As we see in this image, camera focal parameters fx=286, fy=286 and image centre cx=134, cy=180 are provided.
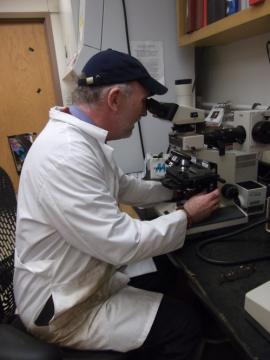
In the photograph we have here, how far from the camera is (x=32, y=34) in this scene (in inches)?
107

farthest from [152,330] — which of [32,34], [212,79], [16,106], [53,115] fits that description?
[32,34]

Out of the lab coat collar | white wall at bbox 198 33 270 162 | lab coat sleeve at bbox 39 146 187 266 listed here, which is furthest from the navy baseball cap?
white wall at bbox 198 33 270 162

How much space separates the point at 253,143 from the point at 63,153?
79 cm

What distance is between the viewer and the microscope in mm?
1078

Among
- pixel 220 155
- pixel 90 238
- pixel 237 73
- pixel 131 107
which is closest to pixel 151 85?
pixel 131 107

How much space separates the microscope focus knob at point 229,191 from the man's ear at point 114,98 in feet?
1.70

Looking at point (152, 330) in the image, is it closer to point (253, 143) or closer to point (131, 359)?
point (131, 359)

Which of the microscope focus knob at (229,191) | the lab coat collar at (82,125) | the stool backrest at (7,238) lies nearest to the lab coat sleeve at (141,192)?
the microscope focus knob at (229,191)

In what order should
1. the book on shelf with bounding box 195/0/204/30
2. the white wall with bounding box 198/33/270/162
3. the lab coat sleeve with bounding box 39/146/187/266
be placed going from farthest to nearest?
the white wall with bounding box 198/33/270/162 < the book on shelf with bounding box 195/0/204/30 < the lab coat sleeve with bounding box 39/146/187/266

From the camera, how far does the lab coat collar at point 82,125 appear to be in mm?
909

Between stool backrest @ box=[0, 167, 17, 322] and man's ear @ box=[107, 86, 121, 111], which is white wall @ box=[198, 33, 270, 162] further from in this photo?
stool backrest @ box=[0, 167, 17, 322]

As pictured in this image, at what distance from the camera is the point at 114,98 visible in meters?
0.93

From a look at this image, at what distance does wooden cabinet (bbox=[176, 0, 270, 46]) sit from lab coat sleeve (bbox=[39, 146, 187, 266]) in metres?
0.86

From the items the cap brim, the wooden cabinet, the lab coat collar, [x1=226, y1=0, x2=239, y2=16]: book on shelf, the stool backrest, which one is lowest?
the stool backrest
